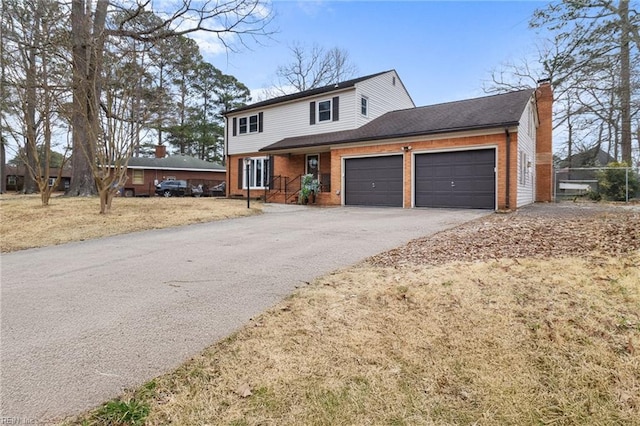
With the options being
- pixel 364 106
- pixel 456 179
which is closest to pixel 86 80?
pixel 364 106

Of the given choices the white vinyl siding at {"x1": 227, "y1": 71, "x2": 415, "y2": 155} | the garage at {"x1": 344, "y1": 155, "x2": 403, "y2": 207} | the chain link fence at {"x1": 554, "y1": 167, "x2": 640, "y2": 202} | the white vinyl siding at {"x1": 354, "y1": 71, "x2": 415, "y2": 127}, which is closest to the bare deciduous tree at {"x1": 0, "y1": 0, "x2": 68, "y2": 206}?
the white vinyl siding at {"x1": 227, "y1": 71, "x2": 415, "y2": 155}

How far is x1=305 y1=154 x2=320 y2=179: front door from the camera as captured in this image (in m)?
19.1

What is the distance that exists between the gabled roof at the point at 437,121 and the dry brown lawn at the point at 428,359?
32.7 ft

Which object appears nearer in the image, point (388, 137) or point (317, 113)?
point (388, 137)

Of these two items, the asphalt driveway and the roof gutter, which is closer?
the asphalt driveway

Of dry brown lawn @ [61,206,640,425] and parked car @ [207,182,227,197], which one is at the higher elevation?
parked car @ [207,182,227,197]

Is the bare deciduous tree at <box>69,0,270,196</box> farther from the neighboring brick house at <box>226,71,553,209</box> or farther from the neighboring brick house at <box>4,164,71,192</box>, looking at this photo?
the neighboring brick house at <box>4,164,71,192</box>

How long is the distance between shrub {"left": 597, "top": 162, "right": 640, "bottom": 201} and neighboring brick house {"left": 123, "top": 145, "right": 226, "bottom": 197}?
1113 inches

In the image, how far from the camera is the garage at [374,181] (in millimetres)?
15047

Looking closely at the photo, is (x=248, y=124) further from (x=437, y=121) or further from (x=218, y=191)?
(x=437, y=121)

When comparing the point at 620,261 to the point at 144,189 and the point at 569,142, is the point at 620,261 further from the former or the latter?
the point at 144,189

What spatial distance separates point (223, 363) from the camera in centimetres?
260

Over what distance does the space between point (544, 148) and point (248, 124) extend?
16387 mm

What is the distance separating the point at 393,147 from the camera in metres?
15.0
